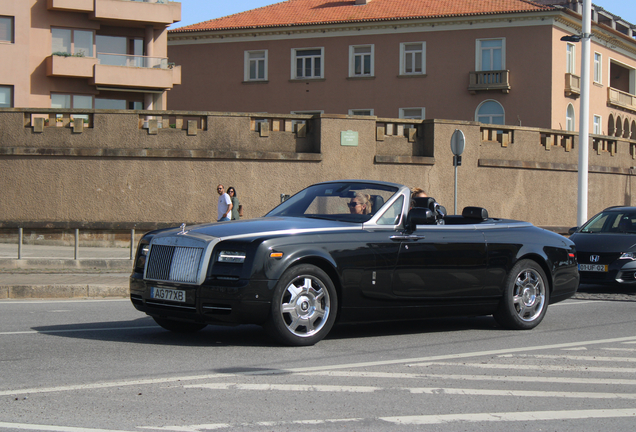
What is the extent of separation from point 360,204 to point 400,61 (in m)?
35.2

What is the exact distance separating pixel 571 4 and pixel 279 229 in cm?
5030

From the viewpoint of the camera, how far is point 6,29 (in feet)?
124

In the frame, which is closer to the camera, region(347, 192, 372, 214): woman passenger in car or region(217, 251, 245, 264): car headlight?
region(217, 251, 245, 264): car headlight

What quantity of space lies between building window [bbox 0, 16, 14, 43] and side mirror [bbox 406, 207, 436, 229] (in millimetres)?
34132

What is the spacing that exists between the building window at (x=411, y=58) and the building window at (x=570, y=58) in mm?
7298

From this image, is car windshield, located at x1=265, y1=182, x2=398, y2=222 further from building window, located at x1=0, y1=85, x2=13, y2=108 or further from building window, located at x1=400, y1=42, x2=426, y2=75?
building window, located at x1=400, y1=42, x2=426, y2=75

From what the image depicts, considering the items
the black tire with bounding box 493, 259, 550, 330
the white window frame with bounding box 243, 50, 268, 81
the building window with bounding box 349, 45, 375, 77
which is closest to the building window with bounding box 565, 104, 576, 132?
the building window with bounding box 349, 45, 375, 77

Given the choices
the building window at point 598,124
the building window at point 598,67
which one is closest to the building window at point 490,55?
the building window at point 598,67

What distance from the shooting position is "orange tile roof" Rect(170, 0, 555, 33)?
41.2m

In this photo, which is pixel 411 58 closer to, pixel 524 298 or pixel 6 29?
pixel 6 29

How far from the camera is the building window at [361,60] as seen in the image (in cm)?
4297

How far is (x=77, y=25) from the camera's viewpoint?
39.3m

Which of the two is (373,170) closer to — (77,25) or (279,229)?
(279,229)

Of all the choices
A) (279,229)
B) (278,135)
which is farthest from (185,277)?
(278,135)
